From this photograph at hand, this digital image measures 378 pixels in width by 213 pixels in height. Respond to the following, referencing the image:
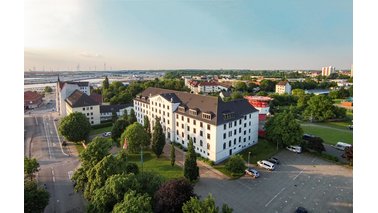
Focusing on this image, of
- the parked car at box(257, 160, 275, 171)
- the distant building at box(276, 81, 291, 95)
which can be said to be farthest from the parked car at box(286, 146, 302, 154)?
the distant building at box(276, 81, 291, 95)

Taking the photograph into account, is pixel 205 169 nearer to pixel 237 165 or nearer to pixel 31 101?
pixel 237 165

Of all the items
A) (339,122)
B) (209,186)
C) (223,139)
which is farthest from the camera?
(339,122)

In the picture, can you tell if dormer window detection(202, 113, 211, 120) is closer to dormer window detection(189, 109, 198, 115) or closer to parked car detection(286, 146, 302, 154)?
dormer window detection(189, 109, 198, 115)

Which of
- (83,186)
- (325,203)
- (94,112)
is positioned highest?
(94,112)

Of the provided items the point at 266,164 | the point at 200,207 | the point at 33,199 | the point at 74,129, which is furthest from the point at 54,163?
the point at 266,164

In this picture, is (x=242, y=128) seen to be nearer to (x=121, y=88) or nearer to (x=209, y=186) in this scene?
(x=209, y=186)

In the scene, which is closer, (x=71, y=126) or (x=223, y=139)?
(x=223, y=139)

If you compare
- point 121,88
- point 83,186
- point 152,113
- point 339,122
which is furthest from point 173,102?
point 121,88
